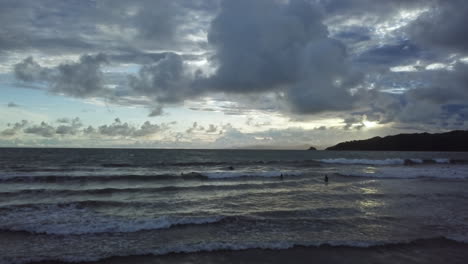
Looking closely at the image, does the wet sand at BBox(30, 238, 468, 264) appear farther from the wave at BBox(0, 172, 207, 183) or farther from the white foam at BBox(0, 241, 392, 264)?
the wave at BBox(0, 172, 207, 183)

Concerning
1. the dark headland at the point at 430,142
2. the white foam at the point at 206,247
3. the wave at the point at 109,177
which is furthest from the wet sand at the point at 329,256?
the dark headland at the point at 430,142

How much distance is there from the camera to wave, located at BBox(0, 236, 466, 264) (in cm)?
899

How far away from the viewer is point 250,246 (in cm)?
1003

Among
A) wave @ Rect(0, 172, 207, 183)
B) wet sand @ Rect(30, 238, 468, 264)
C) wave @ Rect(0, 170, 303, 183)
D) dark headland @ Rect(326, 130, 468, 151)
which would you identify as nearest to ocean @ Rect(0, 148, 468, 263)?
wet sand @ Rect(30, 238, 468, 264)

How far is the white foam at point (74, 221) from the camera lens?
1194 cm

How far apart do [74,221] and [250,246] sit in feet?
28.6

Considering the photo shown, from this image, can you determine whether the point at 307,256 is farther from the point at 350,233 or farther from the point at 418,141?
the point at 418,141

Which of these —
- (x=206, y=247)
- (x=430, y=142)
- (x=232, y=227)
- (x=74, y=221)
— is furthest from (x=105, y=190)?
(x=430, y=142)

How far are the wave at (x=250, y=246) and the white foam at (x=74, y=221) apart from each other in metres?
2.79

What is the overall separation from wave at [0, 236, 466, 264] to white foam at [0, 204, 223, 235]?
2785mm

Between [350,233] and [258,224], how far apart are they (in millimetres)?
3912

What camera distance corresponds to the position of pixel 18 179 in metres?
28.2

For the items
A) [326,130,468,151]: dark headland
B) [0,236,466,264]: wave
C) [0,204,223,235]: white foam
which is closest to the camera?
[0,236,466,264]: wave

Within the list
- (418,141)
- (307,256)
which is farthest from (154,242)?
(418,141)
